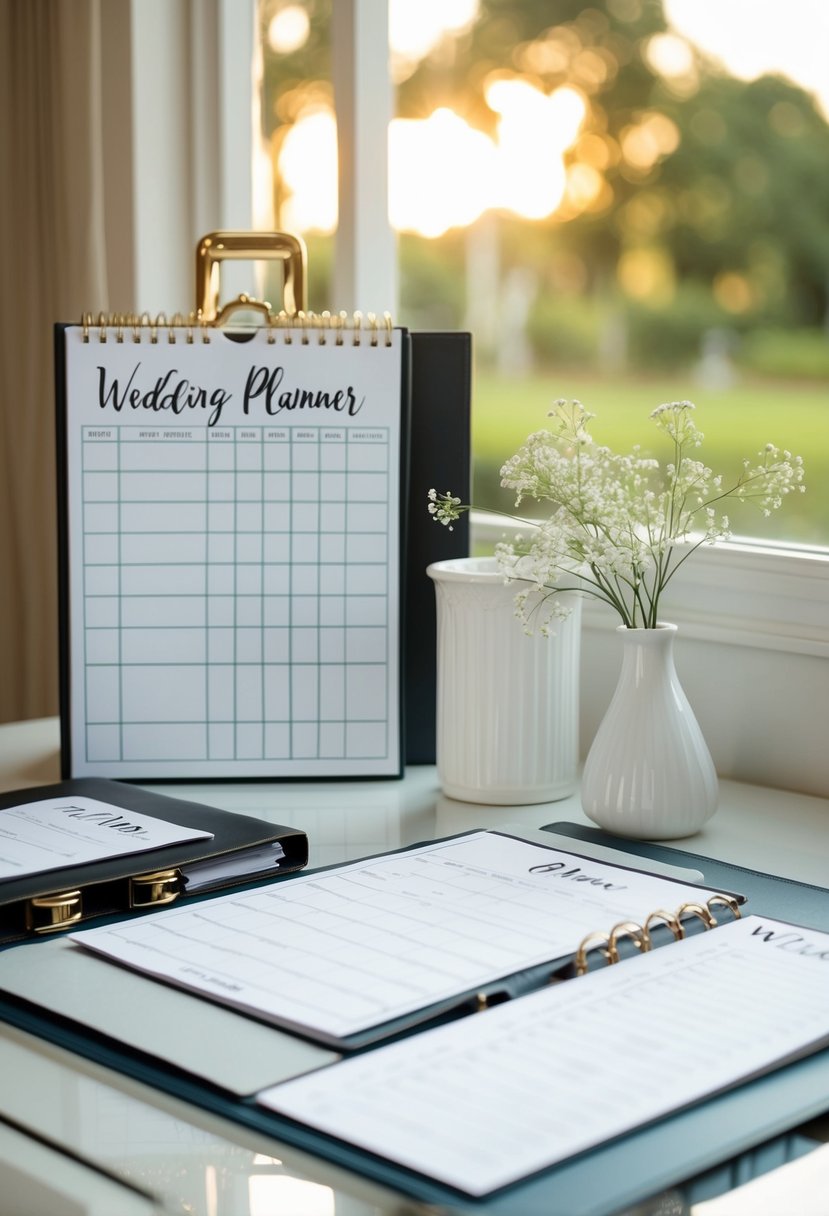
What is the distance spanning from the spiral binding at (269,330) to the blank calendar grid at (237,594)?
3.0 inches

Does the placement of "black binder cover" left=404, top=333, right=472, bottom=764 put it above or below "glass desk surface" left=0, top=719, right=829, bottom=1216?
above

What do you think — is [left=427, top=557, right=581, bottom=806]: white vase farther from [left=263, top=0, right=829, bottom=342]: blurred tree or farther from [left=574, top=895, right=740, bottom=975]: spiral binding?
[left=263, top=0, right=829, bottom=342]: blurred tree

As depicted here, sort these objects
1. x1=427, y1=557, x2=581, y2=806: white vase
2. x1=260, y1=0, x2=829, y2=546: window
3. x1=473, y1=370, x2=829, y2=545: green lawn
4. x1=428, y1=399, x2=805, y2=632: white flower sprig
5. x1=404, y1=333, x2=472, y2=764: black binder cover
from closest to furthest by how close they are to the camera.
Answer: x1=428, y1=399, x2=805, y2=632: white flower sprig, x1=427, y1=557, x2=581, y2=806: white vase, x1=404, y1=333, x2=472, y2=764: black binder cover, x1=473, y1=370, x2=829, y2=545: green lawn, x1=260, y1=0, x2=829, y2=546: window

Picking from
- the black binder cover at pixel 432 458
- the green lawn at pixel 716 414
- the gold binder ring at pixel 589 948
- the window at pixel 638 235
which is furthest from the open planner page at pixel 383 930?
the window at pixel 638 235

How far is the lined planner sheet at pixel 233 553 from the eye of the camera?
42.0 inches

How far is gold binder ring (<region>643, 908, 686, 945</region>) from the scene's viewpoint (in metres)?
0.66

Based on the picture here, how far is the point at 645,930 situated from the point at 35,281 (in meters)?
1.40

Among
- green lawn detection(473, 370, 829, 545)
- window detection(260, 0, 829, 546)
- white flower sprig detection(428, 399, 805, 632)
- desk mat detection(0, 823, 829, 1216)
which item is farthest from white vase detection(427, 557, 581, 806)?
window detection(260, 0, 829, 546)

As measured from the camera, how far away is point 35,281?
1.75 meters

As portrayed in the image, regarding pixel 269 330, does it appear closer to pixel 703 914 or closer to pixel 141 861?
pixel 141 861

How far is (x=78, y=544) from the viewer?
107 centimetres

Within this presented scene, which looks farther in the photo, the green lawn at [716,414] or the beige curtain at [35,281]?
the green lawn at [716,414]

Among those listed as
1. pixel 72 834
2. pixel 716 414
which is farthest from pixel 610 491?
pixel 716 414

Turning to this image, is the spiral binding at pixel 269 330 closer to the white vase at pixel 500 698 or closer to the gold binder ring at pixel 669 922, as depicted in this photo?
the white vase at pixel 500 698
